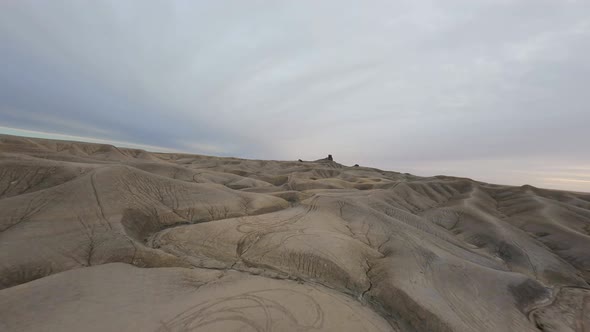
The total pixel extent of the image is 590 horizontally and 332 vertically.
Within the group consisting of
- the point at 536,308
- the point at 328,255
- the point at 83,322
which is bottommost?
the point at 536,308

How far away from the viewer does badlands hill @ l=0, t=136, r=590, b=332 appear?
10.1 ft

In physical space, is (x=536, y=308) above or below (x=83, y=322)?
below

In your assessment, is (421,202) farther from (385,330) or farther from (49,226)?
(49,226)

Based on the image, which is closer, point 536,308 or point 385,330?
point 385,330

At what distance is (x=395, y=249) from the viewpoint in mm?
5629

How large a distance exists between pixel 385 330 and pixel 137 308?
10.9 ft

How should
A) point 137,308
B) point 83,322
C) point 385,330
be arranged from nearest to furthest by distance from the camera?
point 83,322 < point 137,308 < point 385,330

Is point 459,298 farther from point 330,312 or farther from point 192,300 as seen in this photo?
point 192,300

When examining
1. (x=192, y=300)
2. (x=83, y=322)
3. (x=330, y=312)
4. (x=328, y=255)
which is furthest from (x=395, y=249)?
(x=83, y=322)

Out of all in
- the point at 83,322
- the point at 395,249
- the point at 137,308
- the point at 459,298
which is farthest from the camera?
the point at 395,249

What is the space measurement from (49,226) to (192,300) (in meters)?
4.01

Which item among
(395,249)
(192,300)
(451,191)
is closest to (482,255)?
(395,249)

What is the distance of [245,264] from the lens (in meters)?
4.55

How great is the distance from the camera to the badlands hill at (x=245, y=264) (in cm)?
309
